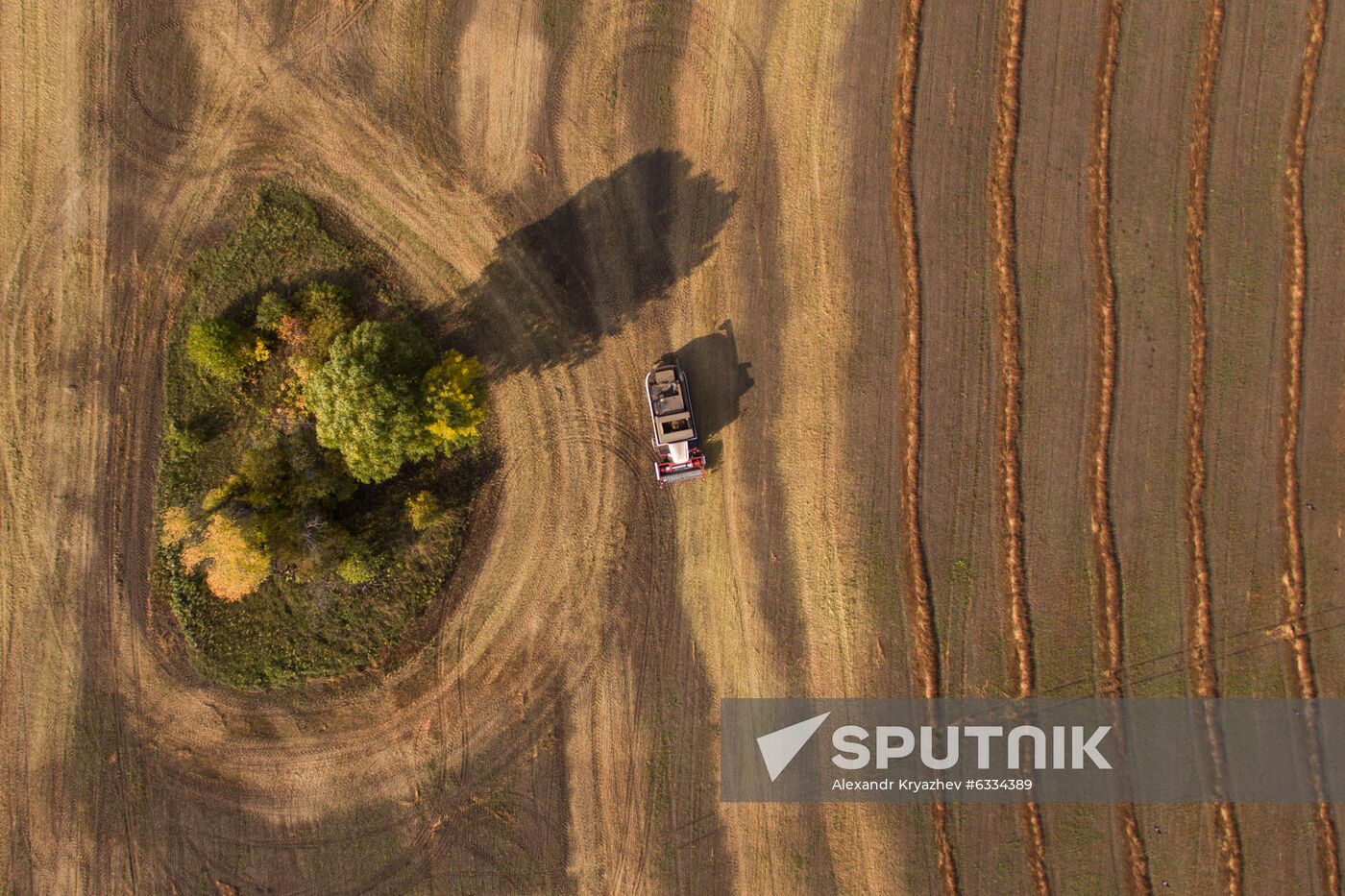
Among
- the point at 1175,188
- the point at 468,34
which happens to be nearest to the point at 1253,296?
the point at 1175,188

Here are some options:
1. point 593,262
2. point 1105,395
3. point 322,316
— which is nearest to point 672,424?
point 593,262

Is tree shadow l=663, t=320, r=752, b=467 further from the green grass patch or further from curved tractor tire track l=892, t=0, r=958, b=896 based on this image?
the green grass patch

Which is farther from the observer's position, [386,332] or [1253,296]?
[1253,296]

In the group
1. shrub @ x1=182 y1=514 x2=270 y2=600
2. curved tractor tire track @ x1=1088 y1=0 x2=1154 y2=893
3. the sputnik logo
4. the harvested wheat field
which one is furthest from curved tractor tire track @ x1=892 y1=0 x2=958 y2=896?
shrub @ x1=182 y1=514 x2=270 y2=600

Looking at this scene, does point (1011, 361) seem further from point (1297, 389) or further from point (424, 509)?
point (424, 509)

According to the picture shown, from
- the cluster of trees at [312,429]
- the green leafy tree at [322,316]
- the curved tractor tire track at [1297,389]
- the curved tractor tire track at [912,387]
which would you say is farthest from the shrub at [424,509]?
the curved tractor tire track at [1297,389]

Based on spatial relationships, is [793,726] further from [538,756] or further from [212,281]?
[212,281]

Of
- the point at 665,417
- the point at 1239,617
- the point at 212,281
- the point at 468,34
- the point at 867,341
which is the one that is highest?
the point at 468,34
